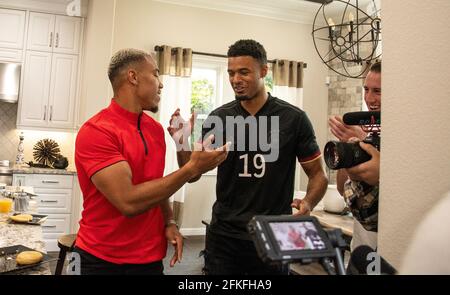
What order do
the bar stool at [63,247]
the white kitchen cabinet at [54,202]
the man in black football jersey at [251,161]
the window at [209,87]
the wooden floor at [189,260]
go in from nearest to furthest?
1. the man in black football jersey at [251,161]
2. the bar stool at [63,247]
3. the wooden floor at [189,260]
4. the white kitchen cabinet at [54,202]
5. the window at [209,87]

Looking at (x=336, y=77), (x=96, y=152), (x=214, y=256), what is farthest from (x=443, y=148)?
(x=336, y=77)

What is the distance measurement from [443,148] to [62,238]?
98.1 inches

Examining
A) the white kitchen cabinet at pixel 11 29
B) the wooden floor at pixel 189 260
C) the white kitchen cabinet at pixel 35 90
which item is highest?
the white kitchen cabinet at pixel 11 29

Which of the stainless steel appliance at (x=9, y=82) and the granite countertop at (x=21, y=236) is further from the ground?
the stainless steel appliance at (x=9, y=82)

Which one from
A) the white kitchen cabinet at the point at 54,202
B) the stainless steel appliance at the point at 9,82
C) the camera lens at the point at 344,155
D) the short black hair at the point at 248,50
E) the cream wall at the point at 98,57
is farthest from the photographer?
the stainless steel appliance at the point at 9,82

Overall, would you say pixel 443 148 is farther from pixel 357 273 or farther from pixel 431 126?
pixel 357 273

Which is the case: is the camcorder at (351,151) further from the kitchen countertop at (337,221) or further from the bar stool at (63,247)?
the bar stool at (63,247)

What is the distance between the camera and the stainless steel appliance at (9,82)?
430cm

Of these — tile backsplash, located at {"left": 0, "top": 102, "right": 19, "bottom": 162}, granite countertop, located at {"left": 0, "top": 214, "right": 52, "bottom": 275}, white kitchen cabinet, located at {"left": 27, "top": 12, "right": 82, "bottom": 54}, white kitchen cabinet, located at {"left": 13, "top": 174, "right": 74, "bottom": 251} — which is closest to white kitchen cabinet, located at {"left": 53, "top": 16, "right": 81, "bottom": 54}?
white kitchen cabinet, located at {"left": 27, "top": 12, "right": 82, "bottom": 54}

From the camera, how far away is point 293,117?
175 centimetres

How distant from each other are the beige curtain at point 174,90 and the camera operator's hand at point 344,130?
3.56 m

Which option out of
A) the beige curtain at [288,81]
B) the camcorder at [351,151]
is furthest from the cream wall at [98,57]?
the camcorder at [351,151]

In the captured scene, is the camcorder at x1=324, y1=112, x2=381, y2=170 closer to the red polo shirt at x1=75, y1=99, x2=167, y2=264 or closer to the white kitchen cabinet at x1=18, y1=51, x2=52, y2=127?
the red polo shirt at x1=75, y1=99, x2=167, y2=264

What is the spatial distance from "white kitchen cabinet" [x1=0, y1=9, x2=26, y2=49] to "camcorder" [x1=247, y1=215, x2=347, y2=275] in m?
4.87
